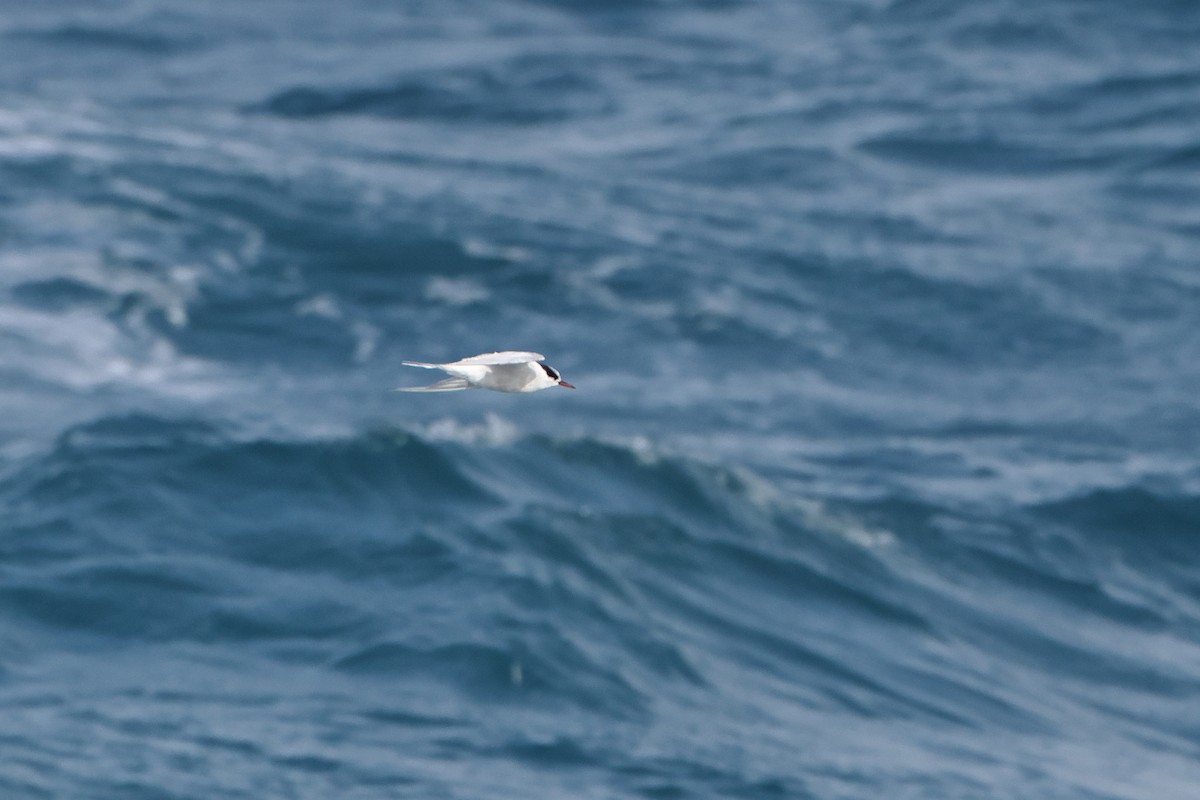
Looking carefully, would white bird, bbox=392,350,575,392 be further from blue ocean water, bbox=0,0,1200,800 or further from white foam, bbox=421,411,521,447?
white foam, bbox=421,411,521,447

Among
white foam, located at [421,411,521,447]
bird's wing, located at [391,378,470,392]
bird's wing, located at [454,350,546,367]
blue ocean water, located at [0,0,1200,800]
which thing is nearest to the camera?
bird's wing, located at [391,378,470,392]

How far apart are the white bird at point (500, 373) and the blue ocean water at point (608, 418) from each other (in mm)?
12791

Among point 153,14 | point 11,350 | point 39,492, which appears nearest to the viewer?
point 39,492

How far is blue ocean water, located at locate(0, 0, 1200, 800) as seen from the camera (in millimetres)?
24734

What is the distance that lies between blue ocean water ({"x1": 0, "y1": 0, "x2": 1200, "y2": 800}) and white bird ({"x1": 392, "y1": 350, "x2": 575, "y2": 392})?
504 inches

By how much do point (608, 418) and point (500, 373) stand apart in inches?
887

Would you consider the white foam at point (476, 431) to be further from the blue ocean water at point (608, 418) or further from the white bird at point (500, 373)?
the white bird at point (500, 373)

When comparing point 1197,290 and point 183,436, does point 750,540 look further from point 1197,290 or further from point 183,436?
point 1197,290

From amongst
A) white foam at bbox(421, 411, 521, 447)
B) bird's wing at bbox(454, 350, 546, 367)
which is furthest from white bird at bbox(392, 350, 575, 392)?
white foam at bbox(421, 411, 521, 447)

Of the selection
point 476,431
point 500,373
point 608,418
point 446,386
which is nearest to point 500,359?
point 446,386

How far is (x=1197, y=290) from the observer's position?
4025cm

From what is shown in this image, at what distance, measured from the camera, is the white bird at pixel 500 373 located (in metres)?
10.1

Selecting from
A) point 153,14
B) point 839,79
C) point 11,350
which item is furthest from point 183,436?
point 153,14

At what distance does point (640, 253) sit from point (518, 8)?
20.3m
